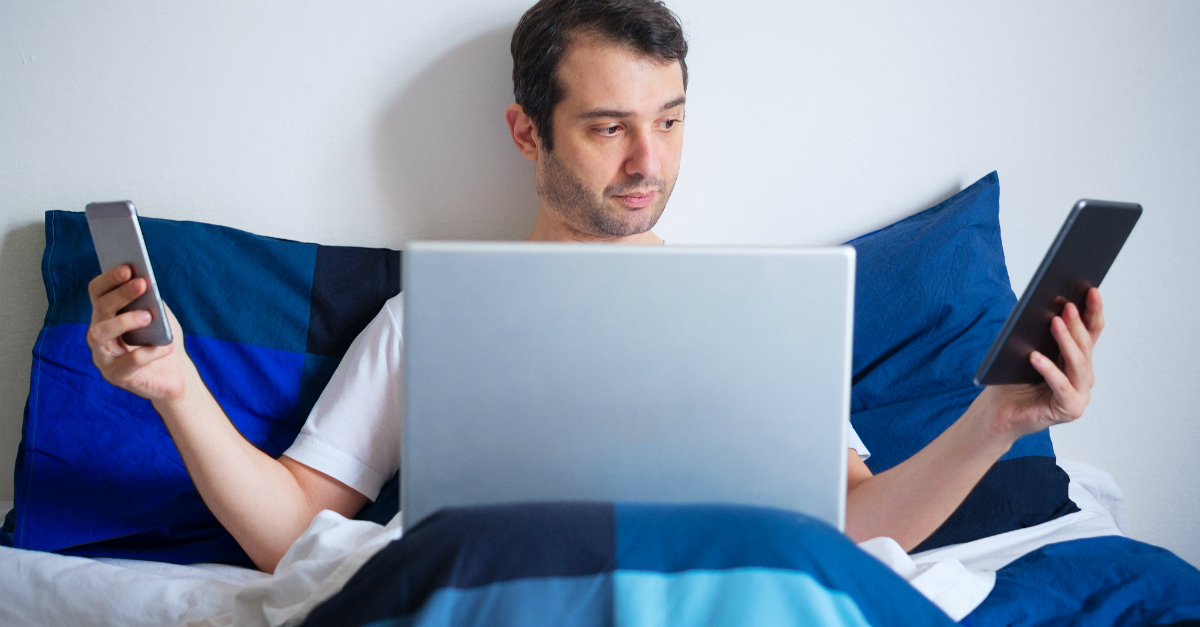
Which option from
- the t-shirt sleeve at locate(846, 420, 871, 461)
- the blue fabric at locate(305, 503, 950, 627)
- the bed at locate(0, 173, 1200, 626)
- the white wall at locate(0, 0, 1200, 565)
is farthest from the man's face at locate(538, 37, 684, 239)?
the blue fabric at locate(305, 503, 950, 627)

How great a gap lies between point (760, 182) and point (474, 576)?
3.53 feet

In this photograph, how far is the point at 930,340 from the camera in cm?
131

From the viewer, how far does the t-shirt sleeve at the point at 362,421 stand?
112cm

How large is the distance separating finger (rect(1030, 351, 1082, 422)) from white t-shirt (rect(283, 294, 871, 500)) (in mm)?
358

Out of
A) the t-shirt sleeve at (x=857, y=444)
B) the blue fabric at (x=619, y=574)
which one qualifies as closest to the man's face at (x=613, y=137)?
the t-shirt sleeve at (x=857, y=444)

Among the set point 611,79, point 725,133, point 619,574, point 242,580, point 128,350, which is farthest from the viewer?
point 725,133

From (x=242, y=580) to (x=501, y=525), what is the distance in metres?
0.65

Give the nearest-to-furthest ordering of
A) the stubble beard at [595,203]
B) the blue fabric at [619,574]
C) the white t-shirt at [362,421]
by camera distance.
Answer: the blue fabric at [619,574] < the white t-shirt at [362,421] < the stubble beard at [595,203]

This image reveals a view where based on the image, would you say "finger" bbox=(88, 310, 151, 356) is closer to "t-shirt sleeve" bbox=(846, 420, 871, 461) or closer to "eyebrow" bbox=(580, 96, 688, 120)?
"eyebrow" bbox=(580, 96, 688, 120)

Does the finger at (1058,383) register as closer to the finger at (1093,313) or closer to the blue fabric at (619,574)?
the finger at (1093,313)

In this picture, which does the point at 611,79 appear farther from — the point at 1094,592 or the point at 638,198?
the point at 1094,592

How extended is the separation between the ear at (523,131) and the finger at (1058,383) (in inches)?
31.7

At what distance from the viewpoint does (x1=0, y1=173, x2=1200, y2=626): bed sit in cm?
58

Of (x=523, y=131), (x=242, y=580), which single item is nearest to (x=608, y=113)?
(x=523, y=131)
